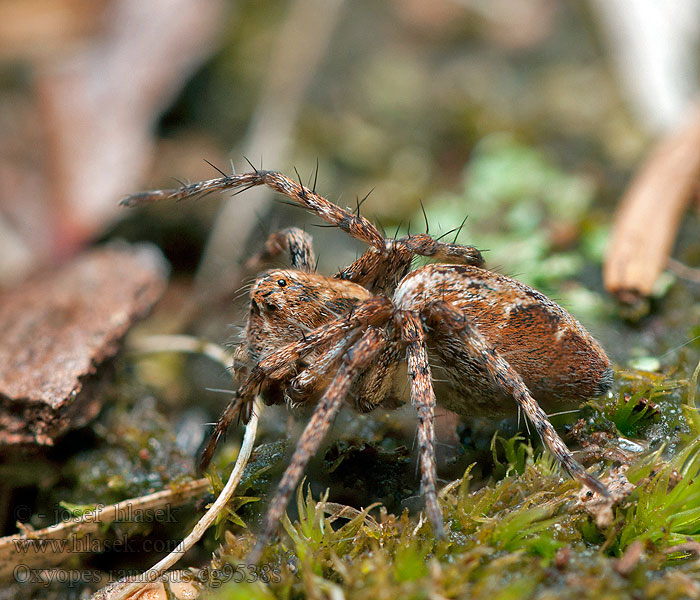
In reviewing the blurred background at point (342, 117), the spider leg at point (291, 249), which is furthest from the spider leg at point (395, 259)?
the blurred background at point (342, 117)

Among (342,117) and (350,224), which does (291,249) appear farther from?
(342,117)

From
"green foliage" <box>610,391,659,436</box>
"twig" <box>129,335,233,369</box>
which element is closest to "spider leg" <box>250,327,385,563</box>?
"green foliage" <box>610,391,659,436</box>

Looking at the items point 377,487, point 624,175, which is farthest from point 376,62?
point 377,487

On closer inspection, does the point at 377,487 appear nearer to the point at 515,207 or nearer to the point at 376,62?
the point at 515,207

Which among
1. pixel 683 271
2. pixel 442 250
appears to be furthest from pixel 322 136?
pixel 683 271

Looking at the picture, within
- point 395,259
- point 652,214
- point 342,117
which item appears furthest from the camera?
point 342,117

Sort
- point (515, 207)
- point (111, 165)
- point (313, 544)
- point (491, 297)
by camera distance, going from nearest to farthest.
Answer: point (313, 544) < point (491, 297) < point (515, 207) < point (111, 165)

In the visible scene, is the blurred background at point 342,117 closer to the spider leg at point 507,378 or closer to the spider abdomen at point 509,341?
the spider abdomen at point 509,341
